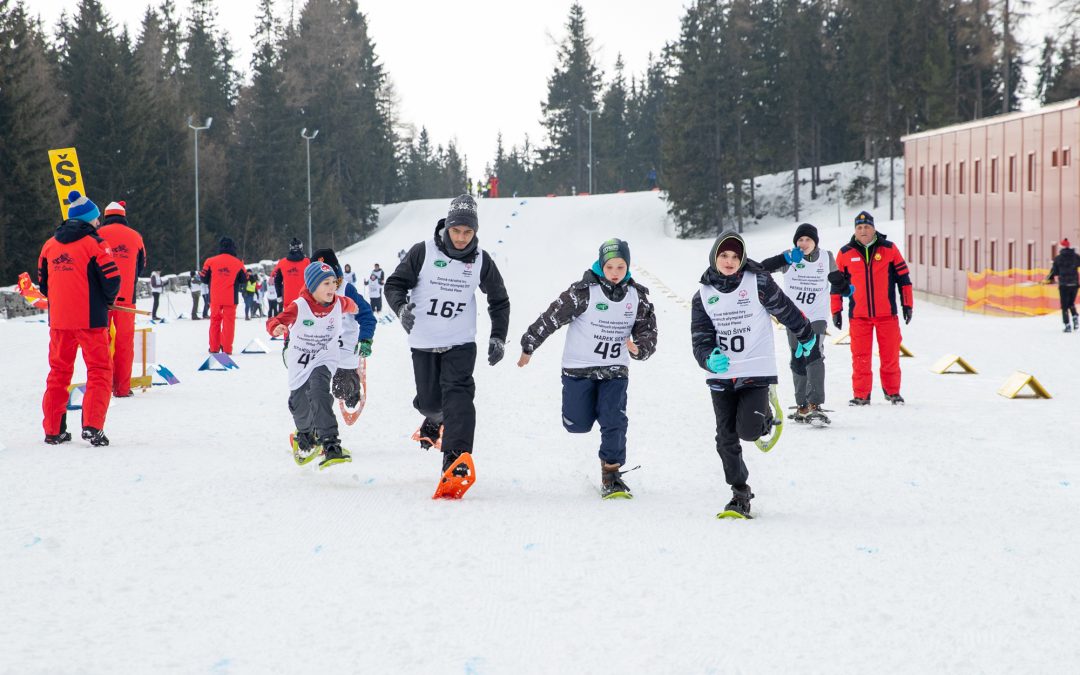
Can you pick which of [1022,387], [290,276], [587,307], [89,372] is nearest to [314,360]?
[89,372]

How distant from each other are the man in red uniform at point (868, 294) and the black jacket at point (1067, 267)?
39.8 feet

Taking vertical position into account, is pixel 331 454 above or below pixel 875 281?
below

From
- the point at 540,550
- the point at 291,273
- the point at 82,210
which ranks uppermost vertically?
the point at 82,210

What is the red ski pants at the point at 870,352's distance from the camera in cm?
1183

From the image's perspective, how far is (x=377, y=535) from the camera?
245 inches

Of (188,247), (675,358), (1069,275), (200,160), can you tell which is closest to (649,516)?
(675,358)

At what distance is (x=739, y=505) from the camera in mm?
6754

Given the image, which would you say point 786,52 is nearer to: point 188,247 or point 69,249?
point 188,247

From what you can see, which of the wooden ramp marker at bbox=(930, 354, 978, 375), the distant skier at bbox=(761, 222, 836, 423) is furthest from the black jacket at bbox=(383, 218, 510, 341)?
the wooden ramp marker at bbox=(930, 354, 978, 375)

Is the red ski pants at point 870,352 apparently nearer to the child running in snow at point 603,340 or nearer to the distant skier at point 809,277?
the distant skier at point 809,277

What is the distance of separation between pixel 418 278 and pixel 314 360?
1270 mm

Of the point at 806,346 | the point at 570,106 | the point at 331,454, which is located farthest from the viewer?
the point at 570,106

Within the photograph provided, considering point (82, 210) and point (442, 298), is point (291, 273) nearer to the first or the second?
point (82, 210)

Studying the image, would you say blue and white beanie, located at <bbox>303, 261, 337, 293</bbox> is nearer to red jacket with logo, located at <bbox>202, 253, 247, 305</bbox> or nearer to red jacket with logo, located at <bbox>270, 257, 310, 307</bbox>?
red jacket with logo, located at <bbox>270, 257, 310, 307</bbox>
